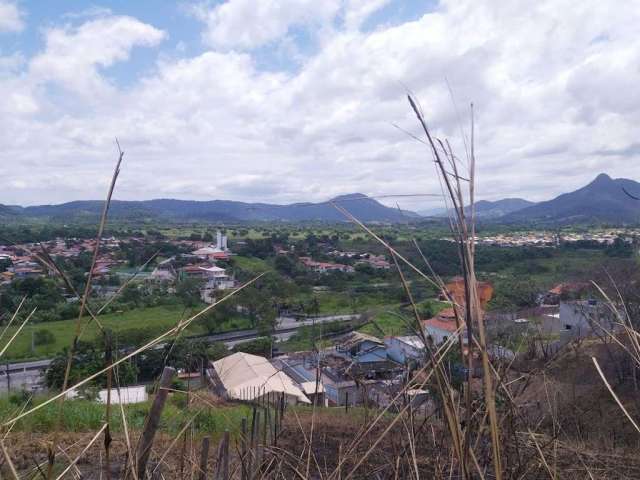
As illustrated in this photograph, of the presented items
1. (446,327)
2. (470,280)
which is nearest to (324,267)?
(446,327)

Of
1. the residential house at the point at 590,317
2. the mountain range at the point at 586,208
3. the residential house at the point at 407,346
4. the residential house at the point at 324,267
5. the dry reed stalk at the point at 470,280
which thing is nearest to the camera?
the dry reed stalk at the point at 470,280

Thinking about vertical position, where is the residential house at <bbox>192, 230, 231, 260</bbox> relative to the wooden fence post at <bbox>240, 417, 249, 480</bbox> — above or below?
below

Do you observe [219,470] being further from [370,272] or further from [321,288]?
[370,272]

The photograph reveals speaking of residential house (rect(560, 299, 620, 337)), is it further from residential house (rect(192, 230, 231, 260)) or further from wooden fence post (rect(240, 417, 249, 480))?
residential house (rect(192, 230, 231, 260))

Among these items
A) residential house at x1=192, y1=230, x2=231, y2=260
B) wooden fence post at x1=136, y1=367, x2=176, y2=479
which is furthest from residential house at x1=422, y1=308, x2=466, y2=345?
residential house at x1=192, y1=230, x2=231, y2=260

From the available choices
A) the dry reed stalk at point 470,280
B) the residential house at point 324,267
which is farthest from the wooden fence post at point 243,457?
the residential house at point 324,267

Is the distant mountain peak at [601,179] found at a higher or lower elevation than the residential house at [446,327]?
higher

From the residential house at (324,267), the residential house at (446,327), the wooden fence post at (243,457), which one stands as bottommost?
the residential house at (324,267)

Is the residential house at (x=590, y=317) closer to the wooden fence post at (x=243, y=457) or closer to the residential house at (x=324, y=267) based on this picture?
the wooden fence post at (x=243, y=457)

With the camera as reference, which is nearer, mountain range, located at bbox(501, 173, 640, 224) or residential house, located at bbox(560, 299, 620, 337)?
residential house, located at bbox(560, 299, 620, 337)

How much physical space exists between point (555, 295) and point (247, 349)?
677 cm

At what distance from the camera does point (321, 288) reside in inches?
672

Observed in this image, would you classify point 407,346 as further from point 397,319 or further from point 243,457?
point 243,457

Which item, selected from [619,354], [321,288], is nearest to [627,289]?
[619,354]
